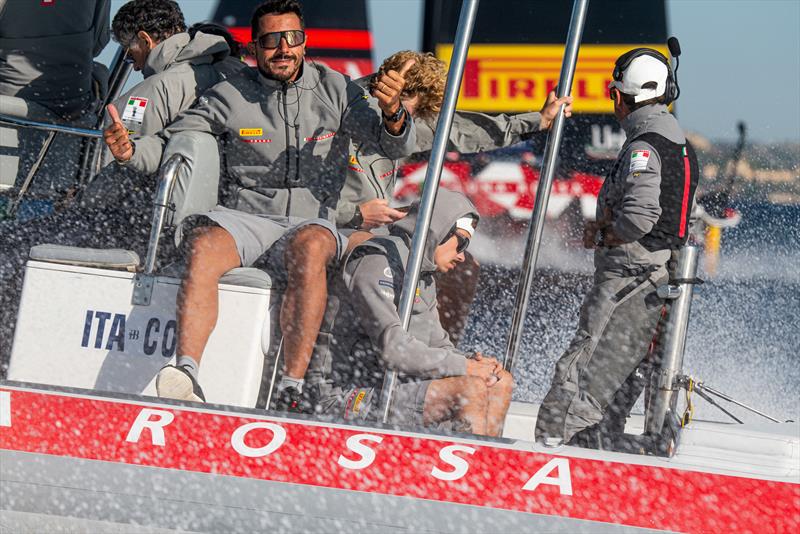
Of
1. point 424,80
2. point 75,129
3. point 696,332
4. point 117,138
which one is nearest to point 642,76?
point 424,80

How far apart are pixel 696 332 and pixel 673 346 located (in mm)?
8857

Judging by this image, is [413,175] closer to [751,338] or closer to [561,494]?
[751,338]

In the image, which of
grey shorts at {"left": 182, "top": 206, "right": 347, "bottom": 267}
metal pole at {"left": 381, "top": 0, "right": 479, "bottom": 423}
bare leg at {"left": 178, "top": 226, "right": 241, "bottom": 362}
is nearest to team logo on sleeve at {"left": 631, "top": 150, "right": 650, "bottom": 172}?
metal pole at {"left": 381, "top": 0, "right": 479, "bottom": 423}

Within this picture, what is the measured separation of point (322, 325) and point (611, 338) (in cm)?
85

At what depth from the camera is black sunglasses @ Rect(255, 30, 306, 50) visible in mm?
3227

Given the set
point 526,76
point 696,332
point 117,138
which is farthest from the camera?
point 696,332

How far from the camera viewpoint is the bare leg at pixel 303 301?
2883mm

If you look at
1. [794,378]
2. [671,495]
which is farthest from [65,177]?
[794,378]

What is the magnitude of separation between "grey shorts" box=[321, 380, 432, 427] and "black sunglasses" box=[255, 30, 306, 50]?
1102mm

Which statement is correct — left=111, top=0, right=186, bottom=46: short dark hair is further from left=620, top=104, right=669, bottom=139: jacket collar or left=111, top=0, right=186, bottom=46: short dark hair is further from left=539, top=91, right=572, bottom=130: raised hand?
left=620, top=104, right=669, bottom=139: jacket collar

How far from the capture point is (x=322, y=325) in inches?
118

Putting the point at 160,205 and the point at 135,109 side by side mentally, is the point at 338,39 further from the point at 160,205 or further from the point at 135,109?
the point at 160,205

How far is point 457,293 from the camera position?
3.47 m

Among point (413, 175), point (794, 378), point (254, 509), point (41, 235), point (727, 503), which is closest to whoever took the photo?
point (727, 503)
